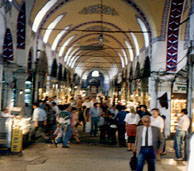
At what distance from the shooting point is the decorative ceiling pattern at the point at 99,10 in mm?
21727

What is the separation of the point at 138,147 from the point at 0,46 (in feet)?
27.2

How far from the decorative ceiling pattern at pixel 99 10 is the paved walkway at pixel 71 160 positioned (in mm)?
12760

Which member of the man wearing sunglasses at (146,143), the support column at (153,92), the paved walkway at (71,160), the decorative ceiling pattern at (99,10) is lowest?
the paved walkway at (71,160)

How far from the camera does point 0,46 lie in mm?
12914

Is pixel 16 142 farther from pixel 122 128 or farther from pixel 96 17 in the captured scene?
pixel 96 17

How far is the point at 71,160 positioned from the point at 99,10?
50.7 feet

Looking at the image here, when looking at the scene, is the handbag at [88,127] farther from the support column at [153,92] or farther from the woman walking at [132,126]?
the woman walking at [132,126]

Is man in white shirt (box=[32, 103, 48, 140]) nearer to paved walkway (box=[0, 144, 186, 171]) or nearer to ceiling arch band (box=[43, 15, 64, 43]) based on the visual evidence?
paved walkway (box=[0, 144, 186, 171])

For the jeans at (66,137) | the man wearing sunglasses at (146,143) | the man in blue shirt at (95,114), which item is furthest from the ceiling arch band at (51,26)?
the man wearing sunglasses at (146,143)

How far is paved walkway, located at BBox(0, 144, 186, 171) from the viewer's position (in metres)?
7.61

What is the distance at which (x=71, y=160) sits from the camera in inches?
334

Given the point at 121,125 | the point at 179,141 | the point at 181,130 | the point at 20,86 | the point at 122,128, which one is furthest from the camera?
the point at 20,86

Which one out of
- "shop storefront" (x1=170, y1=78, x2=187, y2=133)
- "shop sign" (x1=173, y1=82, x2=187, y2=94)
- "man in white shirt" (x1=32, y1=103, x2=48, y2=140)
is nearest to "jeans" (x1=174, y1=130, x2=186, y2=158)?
"man in white shirt" (x1=32, y1=103, x2=48, y2=140)

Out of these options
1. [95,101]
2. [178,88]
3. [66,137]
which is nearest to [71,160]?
[66,137]
